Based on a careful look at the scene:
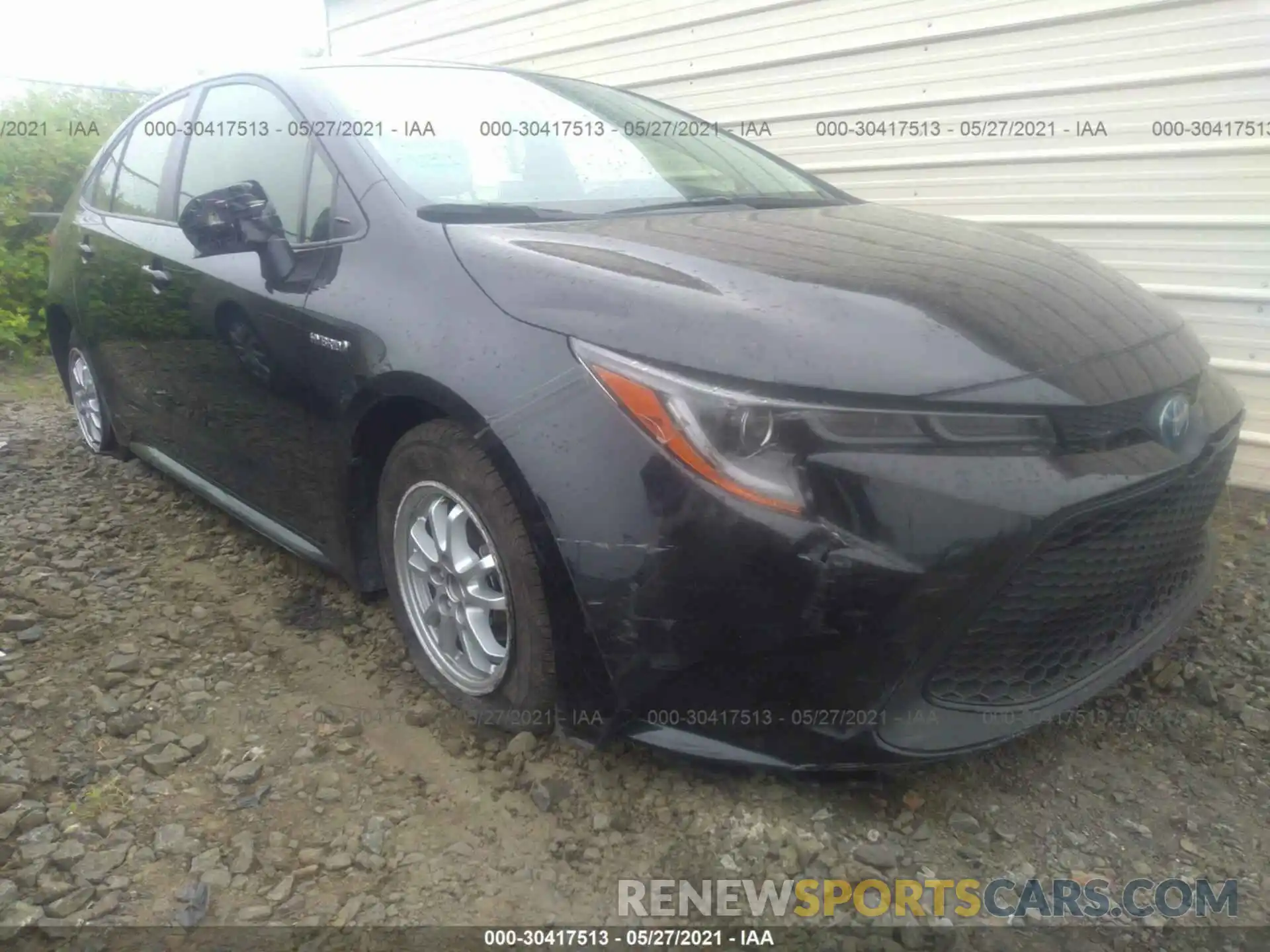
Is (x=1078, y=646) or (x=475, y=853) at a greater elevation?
(x=1078, y=646)

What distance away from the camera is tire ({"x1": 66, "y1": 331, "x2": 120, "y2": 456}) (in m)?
3.87

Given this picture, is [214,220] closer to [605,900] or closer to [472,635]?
[472,635]

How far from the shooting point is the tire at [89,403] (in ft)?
12.7

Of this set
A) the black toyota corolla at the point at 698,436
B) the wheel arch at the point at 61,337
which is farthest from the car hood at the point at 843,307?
the wheel arch at the point at 61,337

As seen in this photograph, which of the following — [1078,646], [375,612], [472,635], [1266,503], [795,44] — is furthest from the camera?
[795,44]

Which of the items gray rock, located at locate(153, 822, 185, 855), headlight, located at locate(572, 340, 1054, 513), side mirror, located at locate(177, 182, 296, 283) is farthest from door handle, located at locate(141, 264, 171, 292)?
headlight, located at locate(572, 340, 1054, 513)

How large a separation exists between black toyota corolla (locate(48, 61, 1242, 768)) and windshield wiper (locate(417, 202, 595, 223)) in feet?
0.03

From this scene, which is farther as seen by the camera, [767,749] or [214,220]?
[214,220]

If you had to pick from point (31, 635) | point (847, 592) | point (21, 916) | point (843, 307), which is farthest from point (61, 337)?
point (847, 592)

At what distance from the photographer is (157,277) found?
10.0 feet

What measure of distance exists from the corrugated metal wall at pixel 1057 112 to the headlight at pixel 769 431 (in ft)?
8.92

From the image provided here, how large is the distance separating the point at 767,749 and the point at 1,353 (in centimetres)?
669

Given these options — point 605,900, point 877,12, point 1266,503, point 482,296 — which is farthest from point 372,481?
point 877,12

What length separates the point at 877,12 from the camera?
4555 millimetres
